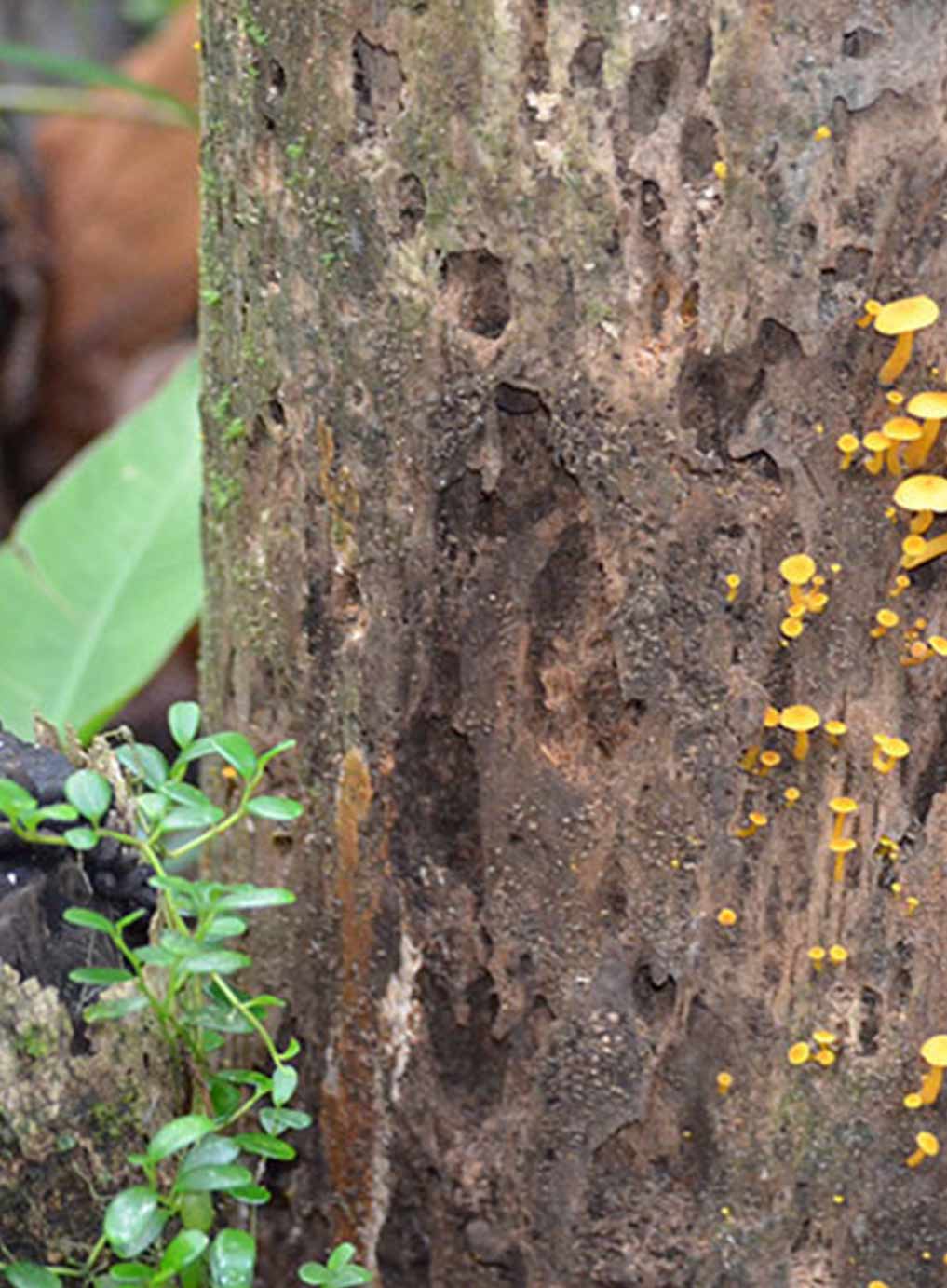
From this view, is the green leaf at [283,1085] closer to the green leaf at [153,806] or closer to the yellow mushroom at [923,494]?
the green leaf at [153,806]

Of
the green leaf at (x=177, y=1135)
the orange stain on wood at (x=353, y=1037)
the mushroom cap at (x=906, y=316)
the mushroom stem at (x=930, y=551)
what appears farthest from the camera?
the orange stain on wood at (x=353, y=1037)

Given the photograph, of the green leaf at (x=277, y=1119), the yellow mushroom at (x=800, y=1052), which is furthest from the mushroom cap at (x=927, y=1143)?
the green leaf at (x=277, y=1119)

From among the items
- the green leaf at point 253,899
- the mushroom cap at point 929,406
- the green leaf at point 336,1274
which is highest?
the mushroom cap at point 929,406

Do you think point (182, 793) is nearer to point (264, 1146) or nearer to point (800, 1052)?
point (264, 1146)

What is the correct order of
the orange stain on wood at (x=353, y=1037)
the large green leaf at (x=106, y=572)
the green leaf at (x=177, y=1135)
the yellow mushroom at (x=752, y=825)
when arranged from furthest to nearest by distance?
1. the large green leaf at (x=106, y=572)
2. the orange stain on wood at (x=353, y=1037)
3. the yellow mushroom at (x=752, y=825)
4. the green leaf at (x=177, y=1135)

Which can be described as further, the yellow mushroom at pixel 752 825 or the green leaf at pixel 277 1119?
the yellow mushroom at pixel 752 825

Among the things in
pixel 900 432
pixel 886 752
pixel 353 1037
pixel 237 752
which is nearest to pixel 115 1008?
pixel 237 752

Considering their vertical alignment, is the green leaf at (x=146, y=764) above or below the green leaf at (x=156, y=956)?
above
